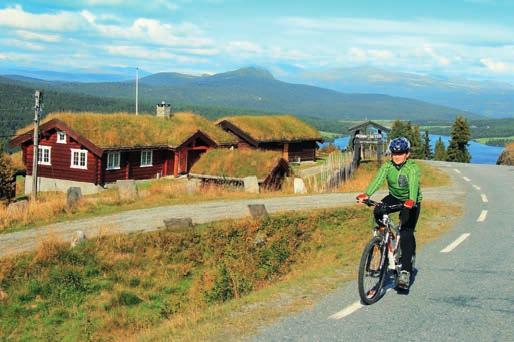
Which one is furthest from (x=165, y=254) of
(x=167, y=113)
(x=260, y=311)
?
(x=167, y=113)

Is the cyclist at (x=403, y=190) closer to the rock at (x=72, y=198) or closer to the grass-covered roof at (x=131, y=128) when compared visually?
the rock at (x=72, y=198)

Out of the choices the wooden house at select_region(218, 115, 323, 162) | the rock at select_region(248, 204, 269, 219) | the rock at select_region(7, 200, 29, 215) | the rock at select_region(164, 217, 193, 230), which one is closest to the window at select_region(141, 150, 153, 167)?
the wooden house at select_region(218, 115, 323, 162)

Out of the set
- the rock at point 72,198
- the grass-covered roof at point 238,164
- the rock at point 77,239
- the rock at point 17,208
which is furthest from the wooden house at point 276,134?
the rock at point 77,239

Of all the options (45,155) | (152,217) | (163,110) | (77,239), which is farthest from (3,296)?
(163,110)

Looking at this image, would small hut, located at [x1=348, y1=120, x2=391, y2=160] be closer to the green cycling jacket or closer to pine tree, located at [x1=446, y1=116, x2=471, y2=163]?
the green cycling jacket

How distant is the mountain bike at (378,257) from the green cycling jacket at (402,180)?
265 mm

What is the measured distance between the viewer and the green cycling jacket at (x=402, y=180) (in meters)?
8.11

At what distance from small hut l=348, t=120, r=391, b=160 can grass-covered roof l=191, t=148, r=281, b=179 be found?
Result: 702cm

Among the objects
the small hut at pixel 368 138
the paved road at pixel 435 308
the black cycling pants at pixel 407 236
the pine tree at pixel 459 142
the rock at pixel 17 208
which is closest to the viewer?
the paved road at pixel 435 308

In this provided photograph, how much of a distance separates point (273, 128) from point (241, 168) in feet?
93.7

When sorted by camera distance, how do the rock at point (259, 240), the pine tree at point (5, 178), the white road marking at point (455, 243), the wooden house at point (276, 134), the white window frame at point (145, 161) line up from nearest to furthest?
the white road marking at point (455, 243), the rock at point (259, 240), the pine tree at point (5, 178), the white window frame at point (145, 161), the wooden house at point (276, 134)

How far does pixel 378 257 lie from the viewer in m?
8.15

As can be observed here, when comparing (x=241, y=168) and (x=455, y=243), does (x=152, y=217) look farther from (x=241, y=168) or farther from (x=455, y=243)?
(x=241, y=168)

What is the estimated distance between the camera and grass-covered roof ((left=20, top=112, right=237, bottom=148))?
4400cm
